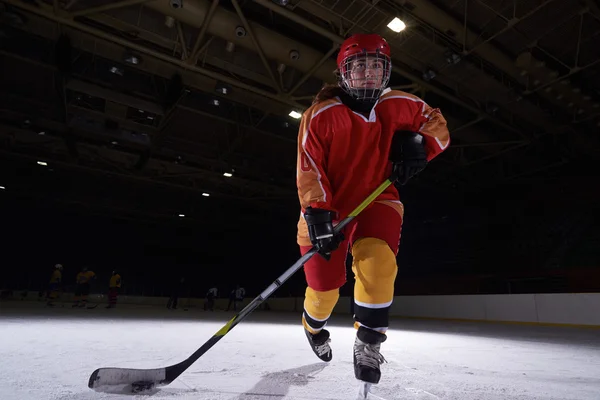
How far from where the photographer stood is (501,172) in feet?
35.8

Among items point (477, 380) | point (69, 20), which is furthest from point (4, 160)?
point (477, 380)

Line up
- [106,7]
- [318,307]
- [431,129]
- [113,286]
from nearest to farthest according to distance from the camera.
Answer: [431,129] → [318,307] → [106,7] → [113,286]

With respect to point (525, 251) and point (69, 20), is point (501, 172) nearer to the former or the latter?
point (525, 251)

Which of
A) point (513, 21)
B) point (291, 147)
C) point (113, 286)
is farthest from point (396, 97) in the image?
point (113, 286)

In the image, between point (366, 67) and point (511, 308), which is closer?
point (366, 67)

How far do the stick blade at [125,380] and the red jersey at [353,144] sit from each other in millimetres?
889

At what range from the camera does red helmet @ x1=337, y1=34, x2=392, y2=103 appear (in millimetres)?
1617

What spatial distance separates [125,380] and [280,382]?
0.60m

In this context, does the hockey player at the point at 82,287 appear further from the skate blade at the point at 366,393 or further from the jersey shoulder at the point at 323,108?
the skate blade at the point at 366,393

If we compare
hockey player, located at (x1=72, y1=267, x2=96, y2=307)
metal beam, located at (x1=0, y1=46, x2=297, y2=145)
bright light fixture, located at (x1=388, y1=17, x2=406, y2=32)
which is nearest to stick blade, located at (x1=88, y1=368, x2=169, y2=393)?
bright light fixture, located at (x1=388, y1=17, x2=406, y2=32)

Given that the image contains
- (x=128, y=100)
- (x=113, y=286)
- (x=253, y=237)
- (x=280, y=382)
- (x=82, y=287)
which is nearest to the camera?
(x=280, y=382)

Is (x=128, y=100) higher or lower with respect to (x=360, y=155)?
higher

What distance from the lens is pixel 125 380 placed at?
137 centimetres

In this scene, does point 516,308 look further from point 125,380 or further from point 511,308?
point 125,380
